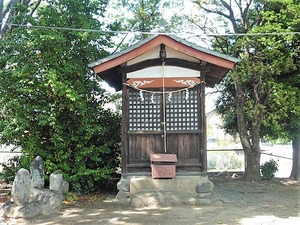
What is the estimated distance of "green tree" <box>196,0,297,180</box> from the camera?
11062 mm

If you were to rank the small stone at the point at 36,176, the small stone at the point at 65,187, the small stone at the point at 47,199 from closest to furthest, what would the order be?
the small stone at the point at 47,199, the small stone at the point at 36,176, the small stone at the point at 65,187

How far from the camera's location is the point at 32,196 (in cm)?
720

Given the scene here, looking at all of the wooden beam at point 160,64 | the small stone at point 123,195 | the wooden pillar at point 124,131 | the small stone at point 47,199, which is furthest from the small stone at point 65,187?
the wooden beam at point 160,64

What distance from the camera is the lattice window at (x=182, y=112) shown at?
28.6ft

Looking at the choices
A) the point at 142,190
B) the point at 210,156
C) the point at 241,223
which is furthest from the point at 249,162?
the point at 241,223

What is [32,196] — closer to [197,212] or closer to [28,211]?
[28,211]

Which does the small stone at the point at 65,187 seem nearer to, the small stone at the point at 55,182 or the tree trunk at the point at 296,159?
the small stone at the point at 55,182

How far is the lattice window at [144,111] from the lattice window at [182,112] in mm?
282

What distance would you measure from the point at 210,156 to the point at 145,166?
22.4 ft

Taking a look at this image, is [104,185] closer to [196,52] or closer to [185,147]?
[185,147]

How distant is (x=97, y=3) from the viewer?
10203 mm

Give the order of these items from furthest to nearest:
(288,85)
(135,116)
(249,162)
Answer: (249,162) < (288,85) < (135,116)

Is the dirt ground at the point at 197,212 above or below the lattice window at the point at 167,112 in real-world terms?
below

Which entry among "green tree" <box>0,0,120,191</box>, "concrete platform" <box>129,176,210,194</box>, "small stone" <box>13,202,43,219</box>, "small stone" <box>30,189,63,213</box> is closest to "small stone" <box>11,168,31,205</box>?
"small stone" <box>13,202,43,219</box>
